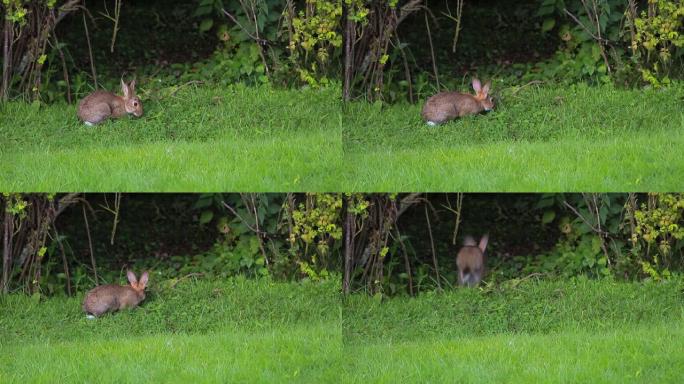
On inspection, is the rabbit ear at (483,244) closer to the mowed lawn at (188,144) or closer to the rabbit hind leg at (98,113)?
the mowed lawn at (188,144)

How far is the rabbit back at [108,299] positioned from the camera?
6047 mm

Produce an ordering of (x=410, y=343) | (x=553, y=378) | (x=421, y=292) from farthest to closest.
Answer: (x=421, y=292) → (x=410, y=343) → (x=553, y=378)

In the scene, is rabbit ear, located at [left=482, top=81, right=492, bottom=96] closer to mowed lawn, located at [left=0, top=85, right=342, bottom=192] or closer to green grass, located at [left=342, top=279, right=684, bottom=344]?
mowed lawn, located at [left=0, top=85, right=342, bottom=192]

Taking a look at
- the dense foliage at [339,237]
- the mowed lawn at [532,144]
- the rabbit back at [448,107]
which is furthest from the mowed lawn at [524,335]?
the rabbit back at [448,107]

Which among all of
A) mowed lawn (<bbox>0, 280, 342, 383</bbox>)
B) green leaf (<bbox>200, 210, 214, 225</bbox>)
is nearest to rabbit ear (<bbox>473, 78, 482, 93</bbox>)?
mowed lawn (<bbox>0, 280, 342, 383</bbox>)

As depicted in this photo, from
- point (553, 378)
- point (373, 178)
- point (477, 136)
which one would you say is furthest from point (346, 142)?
point (553, 378)

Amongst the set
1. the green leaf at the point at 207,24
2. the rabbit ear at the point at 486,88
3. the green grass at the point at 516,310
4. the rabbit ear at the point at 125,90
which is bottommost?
the green grass at the point at 516,310

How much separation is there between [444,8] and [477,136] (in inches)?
33.5

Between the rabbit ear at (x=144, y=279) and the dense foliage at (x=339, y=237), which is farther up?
the dense foliage at (x=339, y=237)

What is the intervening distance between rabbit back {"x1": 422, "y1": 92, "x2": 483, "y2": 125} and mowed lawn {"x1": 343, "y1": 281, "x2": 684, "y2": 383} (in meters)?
1.00

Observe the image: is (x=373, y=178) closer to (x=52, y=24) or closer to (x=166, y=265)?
(x=166, y=265)

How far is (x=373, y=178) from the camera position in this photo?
19.5 ft

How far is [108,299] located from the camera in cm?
605

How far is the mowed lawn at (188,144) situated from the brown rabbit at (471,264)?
3.04 feet
